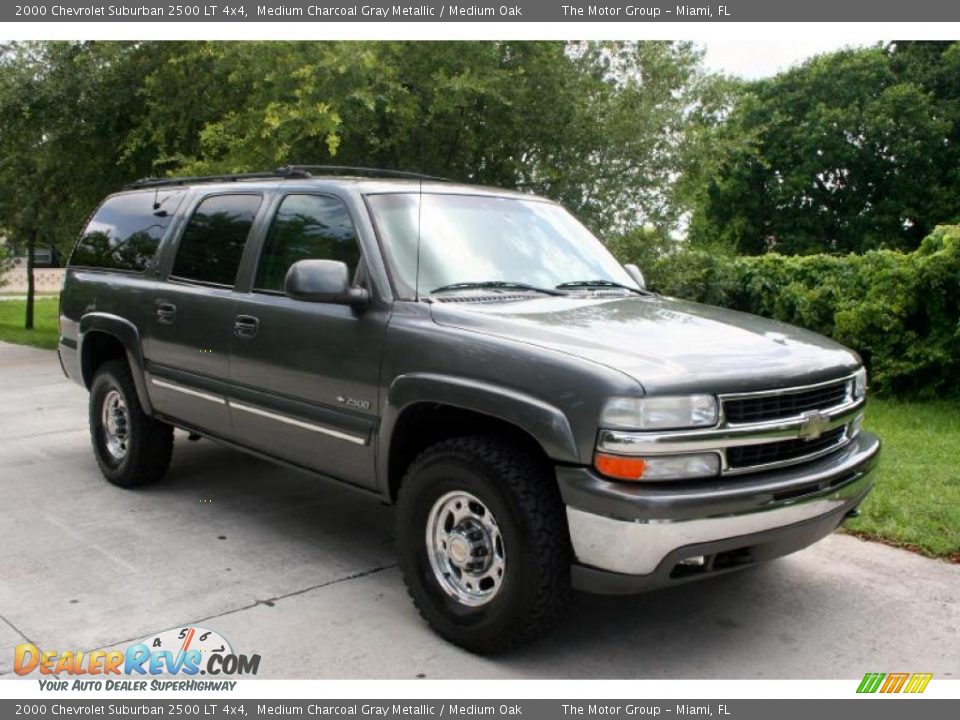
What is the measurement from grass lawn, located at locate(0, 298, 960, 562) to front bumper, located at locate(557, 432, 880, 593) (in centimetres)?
103

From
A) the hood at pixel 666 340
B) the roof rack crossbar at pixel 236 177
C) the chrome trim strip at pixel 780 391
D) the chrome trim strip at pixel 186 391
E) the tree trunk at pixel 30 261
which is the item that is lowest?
the tree trunk at pixel 30 261

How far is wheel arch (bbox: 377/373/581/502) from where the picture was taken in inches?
135

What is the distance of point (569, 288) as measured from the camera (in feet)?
15.3

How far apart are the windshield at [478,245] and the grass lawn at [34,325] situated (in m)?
12.8

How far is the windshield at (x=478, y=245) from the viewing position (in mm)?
4364

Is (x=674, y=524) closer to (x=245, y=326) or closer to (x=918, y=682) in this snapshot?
(x=918, y=682)

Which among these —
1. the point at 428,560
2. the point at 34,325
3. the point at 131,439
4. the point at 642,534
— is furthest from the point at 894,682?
the point at 34,325

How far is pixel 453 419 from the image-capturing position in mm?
4082

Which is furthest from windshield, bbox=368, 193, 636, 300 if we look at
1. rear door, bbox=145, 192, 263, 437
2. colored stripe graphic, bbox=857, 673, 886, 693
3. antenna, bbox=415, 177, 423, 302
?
colored stripe graphic, bbox=857, 673, 886, 693

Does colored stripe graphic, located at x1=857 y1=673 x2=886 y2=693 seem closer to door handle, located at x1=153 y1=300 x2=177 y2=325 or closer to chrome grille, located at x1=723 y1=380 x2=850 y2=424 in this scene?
chrome grille, located at x1=723 y1=380 x2=850 y2=424

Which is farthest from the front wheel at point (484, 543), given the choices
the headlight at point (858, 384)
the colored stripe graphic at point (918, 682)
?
the headlight at point (858, 384)

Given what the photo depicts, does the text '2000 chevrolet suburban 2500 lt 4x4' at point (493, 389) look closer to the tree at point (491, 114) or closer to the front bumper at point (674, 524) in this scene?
the front bumper at point (674, 524)

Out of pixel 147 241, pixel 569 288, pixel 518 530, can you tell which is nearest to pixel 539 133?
pixel 147 241

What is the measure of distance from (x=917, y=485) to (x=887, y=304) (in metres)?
3.46
